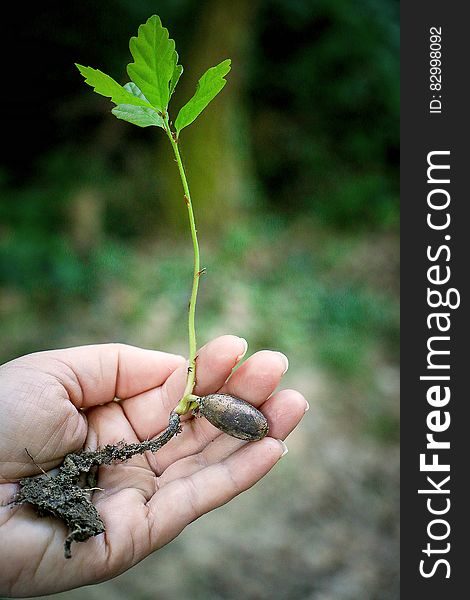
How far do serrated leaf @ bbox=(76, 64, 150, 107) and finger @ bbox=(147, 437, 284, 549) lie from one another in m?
0.86

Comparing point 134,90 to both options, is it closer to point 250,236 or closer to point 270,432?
point 270,432

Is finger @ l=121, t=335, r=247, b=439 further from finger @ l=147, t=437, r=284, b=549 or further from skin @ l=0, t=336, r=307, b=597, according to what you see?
finger @ l=147, t=437, r=284, b=549

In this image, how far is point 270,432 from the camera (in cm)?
154

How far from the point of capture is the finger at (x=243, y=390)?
1.55 metres

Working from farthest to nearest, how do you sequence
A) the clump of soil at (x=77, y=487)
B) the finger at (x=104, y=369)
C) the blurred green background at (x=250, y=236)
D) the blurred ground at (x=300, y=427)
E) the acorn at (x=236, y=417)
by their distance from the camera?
the blurred green background at (x=250, y=236) → the blurred ground at (x=300, y=427) → the finger at (x=104, y=369) → the acorn at (x=236, y=417) → the clump of soil at (x=77, y=487)

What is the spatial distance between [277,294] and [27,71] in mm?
2851

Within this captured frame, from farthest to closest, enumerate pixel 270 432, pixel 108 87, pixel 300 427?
pixel 300 427 < pixel 270 432 < pixel 108 87

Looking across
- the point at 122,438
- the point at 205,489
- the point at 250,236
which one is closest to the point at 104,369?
the point at 122,438

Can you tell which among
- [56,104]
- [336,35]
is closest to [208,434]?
[56,104]

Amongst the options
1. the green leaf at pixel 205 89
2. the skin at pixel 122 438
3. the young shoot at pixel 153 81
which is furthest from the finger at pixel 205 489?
the green leaf at pixel 205 89

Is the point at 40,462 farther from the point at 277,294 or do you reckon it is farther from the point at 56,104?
the point at 56,104

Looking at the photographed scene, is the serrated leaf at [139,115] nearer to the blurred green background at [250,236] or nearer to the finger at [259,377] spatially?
the finger at [259,377]

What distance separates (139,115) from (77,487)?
879 millimetres

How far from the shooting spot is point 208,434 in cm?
162
